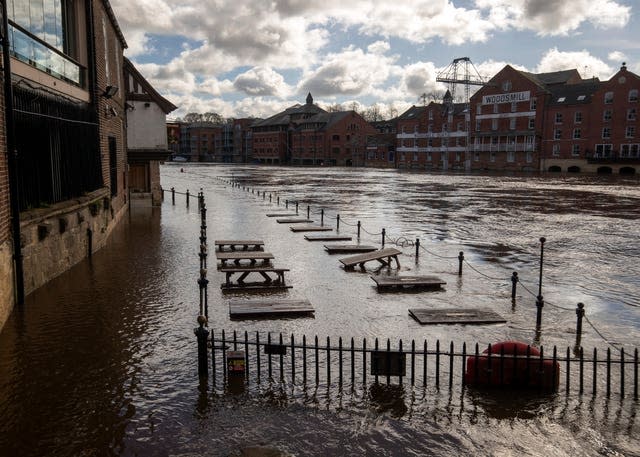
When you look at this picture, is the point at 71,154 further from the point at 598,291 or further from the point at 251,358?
the point at 598,291

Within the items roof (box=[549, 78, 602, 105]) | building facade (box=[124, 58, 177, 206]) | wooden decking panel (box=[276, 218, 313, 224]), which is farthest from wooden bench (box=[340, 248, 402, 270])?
roof (box=[549, 78, 602, 105])

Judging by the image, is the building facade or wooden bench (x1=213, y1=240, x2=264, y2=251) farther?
the building facade

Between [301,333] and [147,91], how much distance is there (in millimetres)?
27200

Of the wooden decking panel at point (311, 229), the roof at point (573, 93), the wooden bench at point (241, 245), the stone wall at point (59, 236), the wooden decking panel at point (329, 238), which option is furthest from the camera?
the roof at point (573, 93)

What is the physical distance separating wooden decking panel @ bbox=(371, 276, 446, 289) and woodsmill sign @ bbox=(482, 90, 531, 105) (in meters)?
78.6

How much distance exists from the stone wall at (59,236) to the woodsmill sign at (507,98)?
78567mm

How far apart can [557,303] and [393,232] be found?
11.5m

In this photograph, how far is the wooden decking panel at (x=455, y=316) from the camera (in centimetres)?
1048

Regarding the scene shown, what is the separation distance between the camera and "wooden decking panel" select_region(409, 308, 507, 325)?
34.4 ft

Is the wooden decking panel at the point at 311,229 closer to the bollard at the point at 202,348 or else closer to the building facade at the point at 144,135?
the building facade at the point at 144,135

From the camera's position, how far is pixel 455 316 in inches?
421

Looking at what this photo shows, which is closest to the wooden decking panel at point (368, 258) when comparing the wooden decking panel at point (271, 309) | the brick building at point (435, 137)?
the wooden decking panel at point (271, 309)

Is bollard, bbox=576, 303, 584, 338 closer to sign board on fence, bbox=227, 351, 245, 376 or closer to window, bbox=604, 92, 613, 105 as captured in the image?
sign board on fence, bbox=227, 351, 245, 376

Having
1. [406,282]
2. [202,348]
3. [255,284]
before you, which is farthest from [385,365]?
[255,284]
